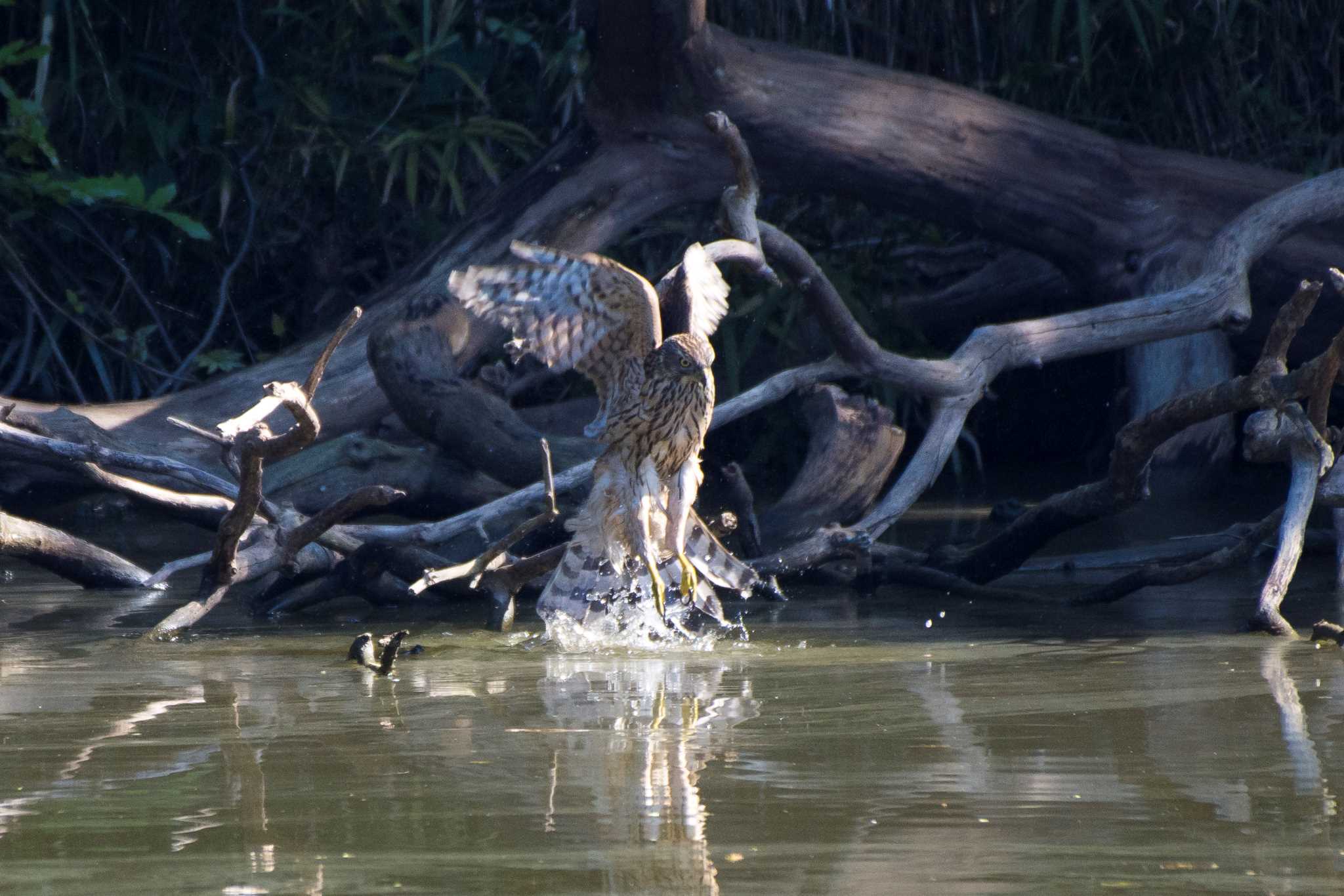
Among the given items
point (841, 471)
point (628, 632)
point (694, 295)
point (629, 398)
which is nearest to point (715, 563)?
point (628, 632)

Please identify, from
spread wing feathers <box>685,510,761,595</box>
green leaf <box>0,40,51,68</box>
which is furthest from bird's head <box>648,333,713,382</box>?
green leaf <box>0,40,51,68</box>

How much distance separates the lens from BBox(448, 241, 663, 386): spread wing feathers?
4188 millimetres

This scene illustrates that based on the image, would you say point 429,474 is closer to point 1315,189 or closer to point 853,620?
point 853,620

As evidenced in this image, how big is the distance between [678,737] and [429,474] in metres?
2.79

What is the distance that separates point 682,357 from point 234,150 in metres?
3.99

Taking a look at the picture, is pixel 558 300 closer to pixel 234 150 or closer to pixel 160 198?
pixel 160 198

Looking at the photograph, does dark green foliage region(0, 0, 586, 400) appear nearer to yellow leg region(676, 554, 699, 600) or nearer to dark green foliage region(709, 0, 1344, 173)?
dark green foliage region(709, 0, 1344, 173)

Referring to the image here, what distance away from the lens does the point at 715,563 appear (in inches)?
170

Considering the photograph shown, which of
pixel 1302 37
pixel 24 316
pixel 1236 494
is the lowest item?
pixel 1236 494

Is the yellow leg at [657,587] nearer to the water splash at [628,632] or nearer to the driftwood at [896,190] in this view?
the water splash at [628,632]

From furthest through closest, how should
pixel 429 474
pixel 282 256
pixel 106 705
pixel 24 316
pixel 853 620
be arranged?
pixel 282 256
pixel 24 316
pixel 429 474
pixel 853 620
pixel 106 705

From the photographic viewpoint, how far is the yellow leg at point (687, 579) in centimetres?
423

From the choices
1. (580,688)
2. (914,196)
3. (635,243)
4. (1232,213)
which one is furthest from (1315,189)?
A: (580,688)

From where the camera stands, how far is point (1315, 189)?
5789mm
